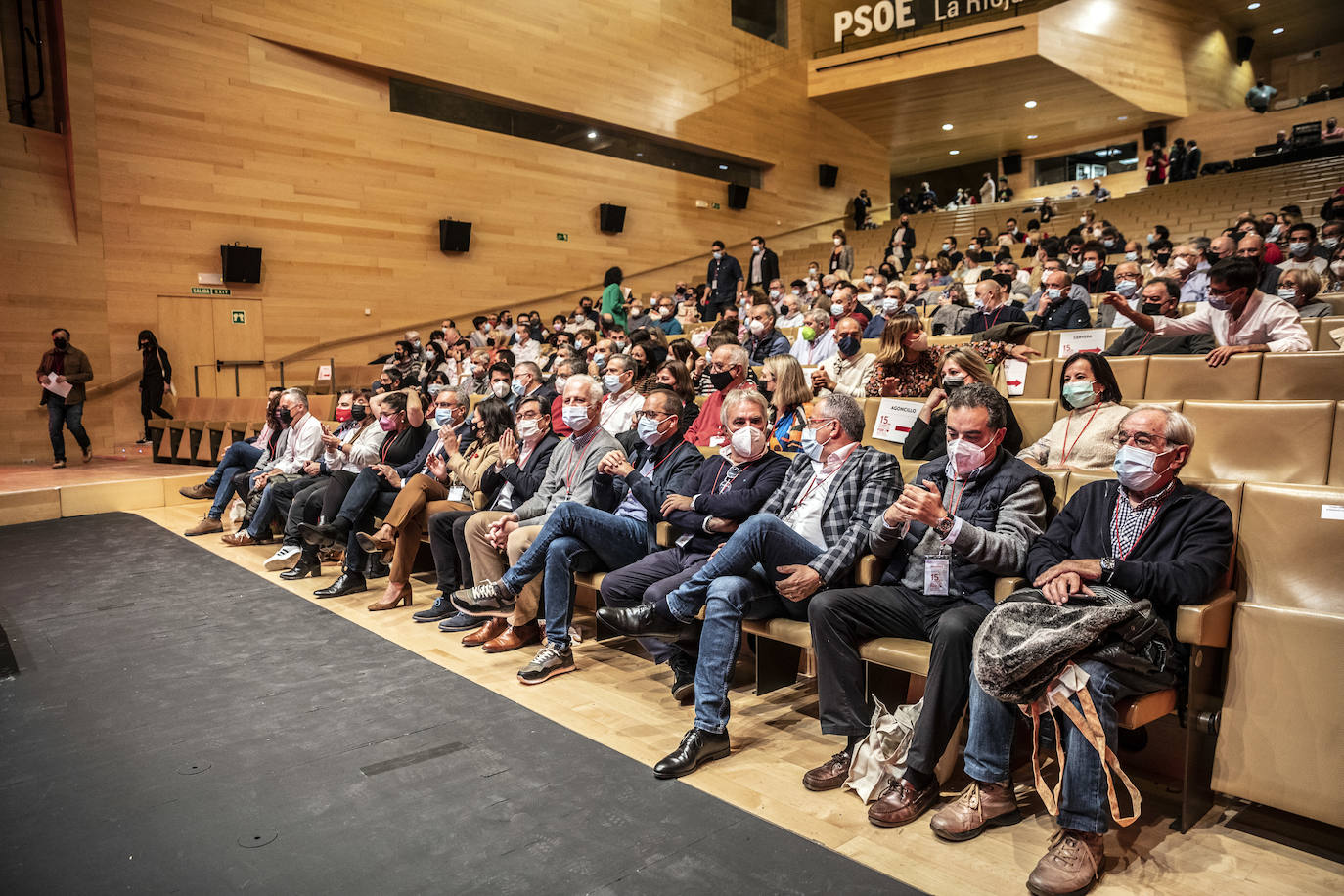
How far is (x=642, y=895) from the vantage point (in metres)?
1.58

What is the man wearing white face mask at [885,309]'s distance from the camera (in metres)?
5.59

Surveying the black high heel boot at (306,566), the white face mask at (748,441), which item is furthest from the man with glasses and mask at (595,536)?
the black high heel boot at (306,566)

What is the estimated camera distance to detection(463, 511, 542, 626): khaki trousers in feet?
10.3

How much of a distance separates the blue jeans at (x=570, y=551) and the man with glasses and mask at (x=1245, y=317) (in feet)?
7.79

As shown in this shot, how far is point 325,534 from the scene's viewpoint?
161 inches

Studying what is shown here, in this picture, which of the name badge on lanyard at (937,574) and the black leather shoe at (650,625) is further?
the black leather shoe at (650,625)

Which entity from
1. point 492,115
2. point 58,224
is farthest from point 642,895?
point 492,115

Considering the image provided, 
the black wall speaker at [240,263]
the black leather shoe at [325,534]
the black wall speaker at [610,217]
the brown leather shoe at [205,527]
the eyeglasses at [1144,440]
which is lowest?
the brown leather shoe at [205,527]

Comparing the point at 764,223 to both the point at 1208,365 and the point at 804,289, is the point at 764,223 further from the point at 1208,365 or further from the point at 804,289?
the point at 1208,365

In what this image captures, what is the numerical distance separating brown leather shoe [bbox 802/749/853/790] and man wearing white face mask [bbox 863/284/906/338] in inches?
121

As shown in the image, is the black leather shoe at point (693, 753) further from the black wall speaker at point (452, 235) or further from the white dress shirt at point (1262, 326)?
the black wall speaker at point (452, 235)

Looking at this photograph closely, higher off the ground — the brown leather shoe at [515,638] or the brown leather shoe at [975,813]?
the brown leather shoe at [975,813]

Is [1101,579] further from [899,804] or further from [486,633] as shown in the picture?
[486,633]

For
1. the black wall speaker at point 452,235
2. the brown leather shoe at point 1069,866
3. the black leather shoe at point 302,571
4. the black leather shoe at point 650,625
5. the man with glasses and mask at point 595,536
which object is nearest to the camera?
the brown leather shoe at point 1069,866
